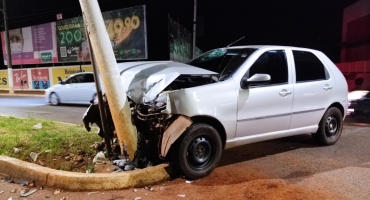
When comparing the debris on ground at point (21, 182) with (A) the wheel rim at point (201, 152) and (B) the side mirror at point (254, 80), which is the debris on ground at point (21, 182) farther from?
(B) the side mirror at point (254, 80)

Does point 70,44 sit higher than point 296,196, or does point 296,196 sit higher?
point 70,44

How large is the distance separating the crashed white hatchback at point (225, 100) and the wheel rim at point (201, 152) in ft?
0.04

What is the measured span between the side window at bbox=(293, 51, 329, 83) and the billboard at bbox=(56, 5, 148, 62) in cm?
1592

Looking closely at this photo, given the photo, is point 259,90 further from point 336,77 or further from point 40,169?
point 40,169

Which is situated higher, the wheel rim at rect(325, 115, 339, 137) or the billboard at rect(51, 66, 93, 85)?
the billboard at rect(51, 66, 93, 85)

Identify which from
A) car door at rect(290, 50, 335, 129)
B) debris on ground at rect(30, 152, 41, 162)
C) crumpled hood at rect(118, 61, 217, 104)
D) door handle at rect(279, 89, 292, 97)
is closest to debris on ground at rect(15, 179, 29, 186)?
debris on ground at rect(30, 152, 41, 162)

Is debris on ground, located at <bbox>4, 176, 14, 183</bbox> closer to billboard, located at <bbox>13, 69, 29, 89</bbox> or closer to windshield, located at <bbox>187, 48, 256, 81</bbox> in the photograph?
windshield, located at <bbox>187, 48, 256, 81</bbox>

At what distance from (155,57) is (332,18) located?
17.5m

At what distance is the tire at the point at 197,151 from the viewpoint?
4055 mm

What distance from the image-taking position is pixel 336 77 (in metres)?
5.81

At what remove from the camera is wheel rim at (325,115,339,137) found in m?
5.80

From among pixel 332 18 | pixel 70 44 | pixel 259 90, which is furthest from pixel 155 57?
pixel 259 90

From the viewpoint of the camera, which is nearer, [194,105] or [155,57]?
[194,105]

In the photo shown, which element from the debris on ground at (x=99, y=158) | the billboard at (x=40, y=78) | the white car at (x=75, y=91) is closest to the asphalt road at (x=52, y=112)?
the white car at (x=75, y=91)
